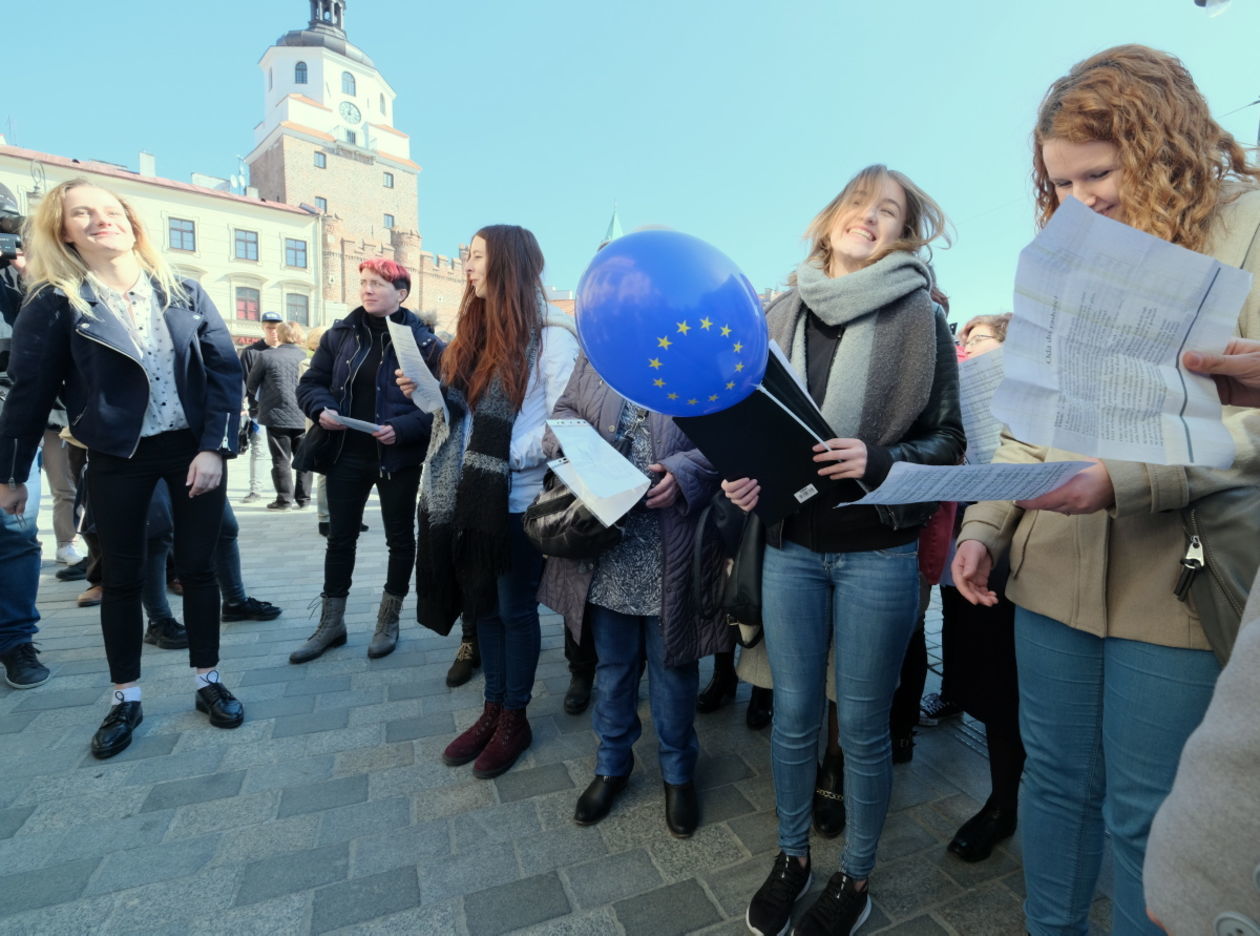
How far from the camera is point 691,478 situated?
6.53ft

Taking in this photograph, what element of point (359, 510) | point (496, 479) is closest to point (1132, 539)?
point (496, 479)

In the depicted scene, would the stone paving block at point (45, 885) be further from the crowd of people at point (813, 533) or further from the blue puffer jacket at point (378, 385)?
the blue puffer jacket at point (378, 385)

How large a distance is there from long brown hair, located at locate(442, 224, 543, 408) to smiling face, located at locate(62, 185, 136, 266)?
4.39 feet

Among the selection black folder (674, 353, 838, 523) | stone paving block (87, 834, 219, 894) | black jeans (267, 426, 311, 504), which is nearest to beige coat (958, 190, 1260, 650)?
black folder (674, 353, 838, 523)

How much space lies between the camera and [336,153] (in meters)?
40.0

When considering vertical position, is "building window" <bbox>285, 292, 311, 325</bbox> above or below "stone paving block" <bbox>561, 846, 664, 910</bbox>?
above

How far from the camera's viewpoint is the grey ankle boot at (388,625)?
3545mm

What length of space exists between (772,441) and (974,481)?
504 mm

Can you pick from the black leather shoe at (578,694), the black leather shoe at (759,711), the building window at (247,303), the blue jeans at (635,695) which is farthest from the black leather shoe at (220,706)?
the building window at (247,303)

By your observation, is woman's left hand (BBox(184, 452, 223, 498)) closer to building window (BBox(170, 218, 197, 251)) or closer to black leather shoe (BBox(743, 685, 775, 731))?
black leather shoe (BBox(743, 685, 775, 731))

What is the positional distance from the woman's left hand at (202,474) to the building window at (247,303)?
35845 mm

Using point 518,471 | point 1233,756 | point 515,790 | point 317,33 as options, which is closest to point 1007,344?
point 1233,756

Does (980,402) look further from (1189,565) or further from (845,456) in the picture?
(1189,565)

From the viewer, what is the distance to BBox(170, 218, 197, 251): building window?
30.7 m
